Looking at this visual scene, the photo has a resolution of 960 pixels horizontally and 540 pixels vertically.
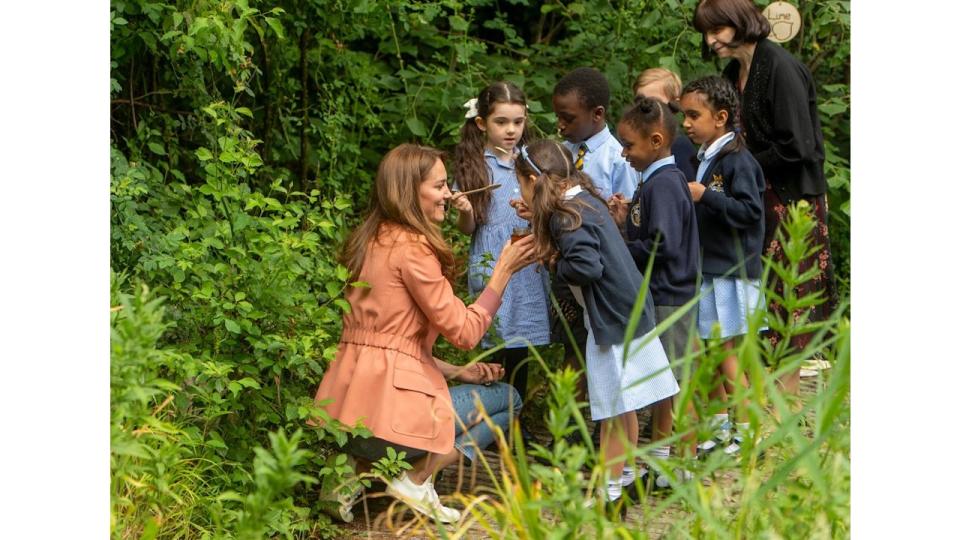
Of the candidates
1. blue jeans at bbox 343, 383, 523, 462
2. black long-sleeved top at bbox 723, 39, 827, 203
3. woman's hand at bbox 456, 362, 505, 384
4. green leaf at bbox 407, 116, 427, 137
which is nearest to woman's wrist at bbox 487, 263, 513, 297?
blue jeans at bbox 343, 383, 523, 462

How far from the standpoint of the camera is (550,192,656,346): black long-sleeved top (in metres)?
3.84

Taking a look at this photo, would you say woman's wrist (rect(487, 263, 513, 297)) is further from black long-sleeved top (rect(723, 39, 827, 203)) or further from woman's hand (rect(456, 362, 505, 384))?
black long-sleeved top (rect(723, 39, 827, 203))

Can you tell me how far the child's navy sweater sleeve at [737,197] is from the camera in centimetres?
420

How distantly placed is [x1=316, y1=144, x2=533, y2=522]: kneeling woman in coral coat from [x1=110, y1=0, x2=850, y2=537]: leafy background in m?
0.12

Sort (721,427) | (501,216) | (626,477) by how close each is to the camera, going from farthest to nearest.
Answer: (501,216) → (626,477) → (721,427)

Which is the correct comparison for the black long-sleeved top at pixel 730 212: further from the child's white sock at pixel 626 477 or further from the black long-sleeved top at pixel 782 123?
the child's white sock at pixel 626 477

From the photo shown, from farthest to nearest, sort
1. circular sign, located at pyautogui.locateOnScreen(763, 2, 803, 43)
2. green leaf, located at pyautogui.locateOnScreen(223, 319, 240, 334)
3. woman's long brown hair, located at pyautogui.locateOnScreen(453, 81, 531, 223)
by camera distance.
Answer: circular sign, located at pyautogui.locateOnScreen(763, 2, 803, 43)
woman's long brown hair, located at pyautogui.locateOnScreen(453, 81, 531, 223)
green leaf, located at pyautogui.locateOnScreen(223, 319, 240, 334)

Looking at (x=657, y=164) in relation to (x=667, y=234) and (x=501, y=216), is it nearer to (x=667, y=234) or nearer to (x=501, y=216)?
(x=667, y=234)

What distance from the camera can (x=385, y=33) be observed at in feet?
20.6

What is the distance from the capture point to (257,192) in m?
3.84

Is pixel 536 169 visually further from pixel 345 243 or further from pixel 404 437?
pixel 404 437

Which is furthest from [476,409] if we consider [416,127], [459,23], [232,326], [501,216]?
[459,23]

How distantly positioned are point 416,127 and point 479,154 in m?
1.30

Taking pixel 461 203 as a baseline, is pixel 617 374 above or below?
below
